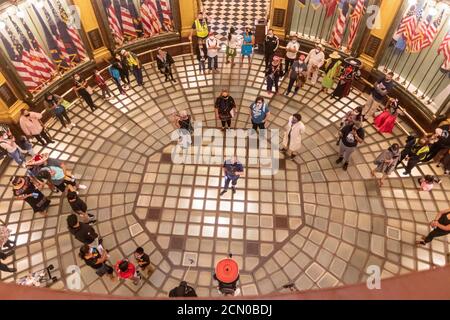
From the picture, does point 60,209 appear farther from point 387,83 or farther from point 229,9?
point 229,9

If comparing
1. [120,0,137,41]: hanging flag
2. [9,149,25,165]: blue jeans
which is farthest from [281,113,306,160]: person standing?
[9,149,25,165]: blue jeans

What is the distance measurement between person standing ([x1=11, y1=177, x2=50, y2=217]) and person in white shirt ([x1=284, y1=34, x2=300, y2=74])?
30.0ft

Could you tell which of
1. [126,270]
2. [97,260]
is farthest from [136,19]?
[126,270]

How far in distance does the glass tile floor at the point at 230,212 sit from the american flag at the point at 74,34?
237 centimetres

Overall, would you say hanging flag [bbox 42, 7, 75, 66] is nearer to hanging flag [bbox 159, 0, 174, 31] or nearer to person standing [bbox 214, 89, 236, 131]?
hanging flag [bbox 159, 0, 174, 31]

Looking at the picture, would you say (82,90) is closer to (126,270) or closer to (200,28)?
(200,28)

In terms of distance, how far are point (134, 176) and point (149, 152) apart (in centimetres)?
98

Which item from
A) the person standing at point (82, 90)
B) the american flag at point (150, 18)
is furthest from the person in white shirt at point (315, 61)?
the person standing at point (82, 90)

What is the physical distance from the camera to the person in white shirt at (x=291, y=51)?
1106cm

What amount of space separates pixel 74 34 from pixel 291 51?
7612 millimetres

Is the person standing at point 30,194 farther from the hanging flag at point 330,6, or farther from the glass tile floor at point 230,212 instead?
the hanging flag at point 330,6

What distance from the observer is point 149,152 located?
988 cm

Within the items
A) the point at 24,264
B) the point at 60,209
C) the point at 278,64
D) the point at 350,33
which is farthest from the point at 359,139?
the point at 24,264

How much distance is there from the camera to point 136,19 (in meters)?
12.1
